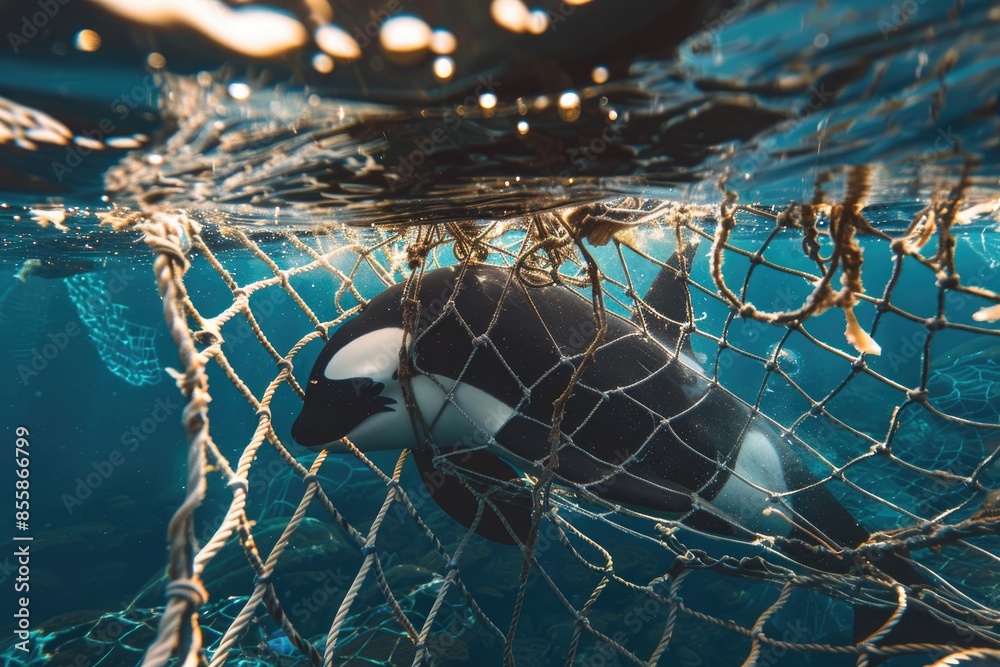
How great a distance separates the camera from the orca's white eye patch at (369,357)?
4.29 metres

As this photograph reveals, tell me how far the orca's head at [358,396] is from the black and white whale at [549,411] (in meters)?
0.01

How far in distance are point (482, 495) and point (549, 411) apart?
973 mm

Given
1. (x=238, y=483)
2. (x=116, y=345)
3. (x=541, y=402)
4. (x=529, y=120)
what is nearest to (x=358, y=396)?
(x=541, y=402)

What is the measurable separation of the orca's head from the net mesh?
0.27m

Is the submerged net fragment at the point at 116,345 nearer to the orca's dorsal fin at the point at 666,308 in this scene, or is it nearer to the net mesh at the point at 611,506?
the net mesh at the point at 611,506

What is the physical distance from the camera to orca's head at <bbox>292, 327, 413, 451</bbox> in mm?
4156

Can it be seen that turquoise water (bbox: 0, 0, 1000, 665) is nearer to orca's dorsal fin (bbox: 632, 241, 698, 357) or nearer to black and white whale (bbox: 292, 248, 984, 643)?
black and white whale (bbox: 292, 248, 984, 643)

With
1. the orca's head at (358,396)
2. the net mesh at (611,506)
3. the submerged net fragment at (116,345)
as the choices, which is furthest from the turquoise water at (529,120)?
the submerged net fragment at (116,345)

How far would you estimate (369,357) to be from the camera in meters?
4.33

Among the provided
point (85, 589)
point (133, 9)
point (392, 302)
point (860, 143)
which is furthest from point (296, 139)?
point (85, 589)

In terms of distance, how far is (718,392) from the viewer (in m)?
4.39

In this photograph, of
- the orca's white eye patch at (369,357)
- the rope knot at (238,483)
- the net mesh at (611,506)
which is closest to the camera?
the rope knot at (238,483)

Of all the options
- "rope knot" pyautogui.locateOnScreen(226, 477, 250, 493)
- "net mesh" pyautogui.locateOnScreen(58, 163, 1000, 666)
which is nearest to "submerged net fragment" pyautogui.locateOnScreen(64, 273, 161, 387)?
"net mesh" pyautogui.locateOnScreen(58, 163, 1000, 666)

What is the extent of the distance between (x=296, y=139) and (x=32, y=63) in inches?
43.2
